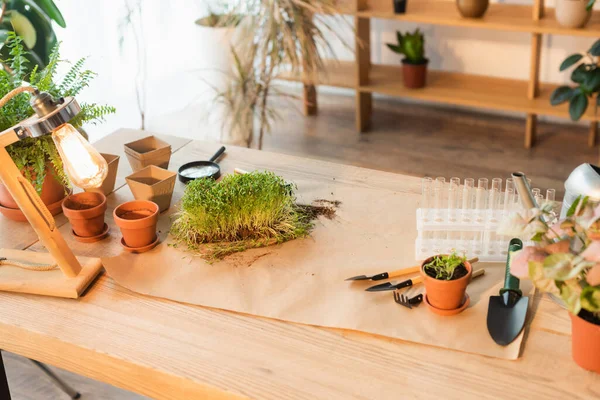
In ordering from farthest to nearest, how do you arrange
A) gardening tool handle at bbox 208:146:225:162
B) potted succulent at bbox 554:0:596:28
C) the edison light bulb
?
potted succulent at bbox 554:0:596:28 < gardening tool handle at bbox 208:146:225:162 < the edison light bulb

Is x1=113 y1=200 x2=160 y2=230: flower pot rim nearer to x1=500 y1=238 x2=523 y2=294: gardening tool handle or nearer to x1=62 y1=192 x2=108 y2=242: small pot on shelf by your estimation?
x1=62 y1=192 x2=108 y2=242: small pot on shelf

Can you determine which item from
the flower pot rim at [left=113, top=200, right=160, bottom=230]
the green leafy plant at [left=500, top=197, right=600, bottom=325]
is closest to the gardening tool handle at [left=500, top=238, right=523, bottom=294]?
the green leafy plant at [left=500, top=197, right=600, bottom=325]

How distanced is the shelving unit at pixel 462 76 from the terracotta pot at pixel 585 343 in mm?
2287

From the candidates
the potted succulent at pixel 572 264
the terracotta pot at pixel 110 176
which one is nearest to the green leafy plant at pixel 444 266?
the potted succulent at pixel 572 264

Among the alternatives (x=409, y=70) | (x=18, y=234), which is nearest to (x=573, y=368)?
(x=18, y=234)

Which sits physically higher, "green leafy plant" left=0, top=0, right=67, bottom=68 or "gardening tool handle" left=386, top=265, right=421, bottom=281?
"green leafy plant" left=0, top=0, right=67, bottom=68

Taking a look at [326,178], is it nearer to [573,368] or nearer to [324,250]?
[324,250]

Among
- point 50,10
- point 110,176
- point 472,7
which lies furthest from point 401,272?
point 472,7

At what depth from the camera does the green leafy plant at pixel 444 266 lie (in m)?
1.26

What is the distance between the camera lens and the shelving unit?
322 cm

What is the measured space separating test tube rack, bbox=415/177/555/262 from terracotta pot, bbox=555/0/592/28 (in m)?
1.89

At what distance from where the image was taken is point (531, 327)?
123 centimetres

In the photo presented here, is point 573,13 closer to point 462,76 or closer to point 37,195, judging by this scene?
point 462,76

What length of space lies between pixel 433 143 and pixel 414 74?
38 centimetres
